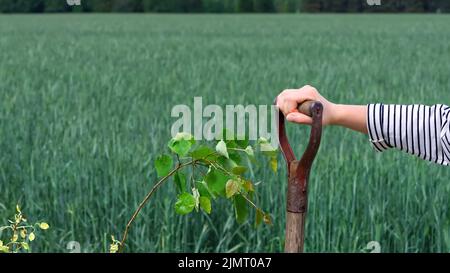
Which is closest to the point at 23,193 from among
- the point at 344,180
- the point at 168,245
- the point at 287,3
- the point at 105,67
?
the point at 168,245

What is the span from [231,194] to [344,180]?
2254mm

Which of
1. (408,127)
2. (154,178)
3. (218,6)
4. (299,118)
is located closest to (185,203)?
(299,118)

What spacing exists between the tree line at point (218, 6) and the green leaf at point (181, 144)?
48.6 metres

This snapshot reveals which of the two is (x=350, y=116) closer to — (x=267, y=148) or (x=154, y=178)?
(x=267, y=148)

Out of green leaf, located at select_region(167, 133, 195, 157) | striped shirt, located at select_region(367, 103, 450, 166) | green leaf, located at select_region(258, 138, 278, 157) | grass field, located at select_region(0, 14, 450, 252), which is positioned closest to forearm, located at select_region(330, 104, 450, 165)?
striped shirt, located at select_region(367, 103, 450, 166)

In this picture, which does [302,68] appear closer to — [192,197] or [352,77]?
[352,77]

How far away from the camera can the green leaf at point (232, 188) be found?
97 cm

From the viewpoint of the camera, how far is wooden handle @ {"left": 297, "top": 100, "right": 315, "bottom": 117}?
878 mm

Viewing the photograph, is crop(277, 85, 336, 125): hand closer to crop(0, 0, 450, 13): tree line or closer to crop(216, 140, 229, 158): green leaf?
crop(216, 140, 229, 158): green leaf

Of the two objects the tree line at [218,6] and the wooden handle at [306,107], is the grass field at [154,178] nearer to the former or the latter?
the wooden handle at [306,107]

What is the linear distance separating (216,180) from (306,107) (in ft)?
0.55

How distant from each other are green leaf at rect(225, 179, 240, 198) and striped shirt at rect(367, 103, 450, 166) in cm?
21

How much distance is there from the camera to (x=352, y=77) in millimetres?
8914

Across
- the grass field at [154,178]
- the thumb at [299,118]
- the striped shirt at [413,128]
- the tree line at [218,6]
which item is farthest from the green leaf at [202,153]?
the tree line at [218,6]
